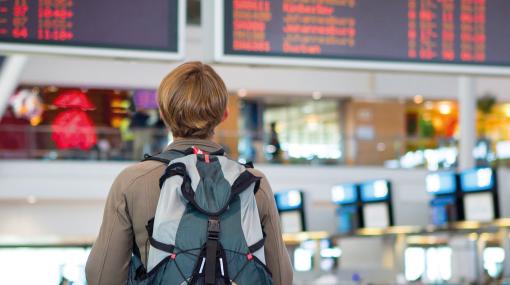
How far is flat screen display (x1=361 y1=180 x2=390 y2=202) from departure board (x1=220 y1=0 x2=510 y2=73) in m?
6.74

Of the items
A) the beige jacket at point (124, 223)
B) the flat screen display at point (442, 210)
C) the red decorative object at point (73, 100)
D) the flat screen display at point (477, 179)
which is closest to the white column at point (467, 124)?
the flat screen display at point (442, 210)

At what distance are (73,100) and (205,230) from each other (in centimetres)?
2009

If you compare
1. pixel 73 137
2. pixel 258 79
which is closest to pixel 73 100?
pixel 73 137

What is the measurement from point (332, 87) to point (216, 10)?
17768 mm

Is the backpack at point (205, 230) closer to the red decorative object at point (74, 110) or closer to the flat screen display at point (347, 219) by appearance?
the flat screen display at point (347, 219)

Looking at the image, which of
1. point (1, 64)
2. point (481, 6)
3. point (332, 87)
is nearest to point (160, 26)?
point (481, 6)

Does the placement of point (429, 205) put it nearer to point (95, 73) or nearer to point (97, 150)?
point (97, 150)

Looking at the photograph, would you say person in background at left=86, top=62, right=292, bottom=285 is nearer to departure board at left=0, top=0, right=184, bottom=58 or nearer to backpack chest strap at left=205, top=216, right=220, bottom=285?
backpack chest strap at left=205, top=216, right=220, bottom=285

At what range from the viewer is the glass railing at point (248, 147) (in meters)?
19.0

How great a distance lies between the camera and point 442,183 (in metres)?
11.8

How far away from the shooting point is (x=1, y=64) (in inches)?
470

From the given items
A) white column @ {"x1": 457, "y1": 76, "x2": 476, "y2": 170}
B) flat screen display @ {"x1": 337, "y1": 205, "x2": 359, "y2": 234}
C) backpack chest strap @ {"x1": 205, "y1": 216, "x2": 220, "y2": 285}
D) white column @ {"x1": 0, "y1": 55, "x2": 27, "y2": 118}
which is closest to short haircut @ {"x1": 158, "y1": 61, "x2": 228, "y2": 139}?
backpack chest strap @ {"x1": 205, "y1": 216, "x2": 220, "y2": 285}

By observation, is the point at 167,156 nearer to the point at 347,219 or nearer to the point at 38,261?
the point at 347,219

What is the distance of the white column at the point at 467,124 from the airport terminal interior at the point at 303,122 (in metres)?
0.03
